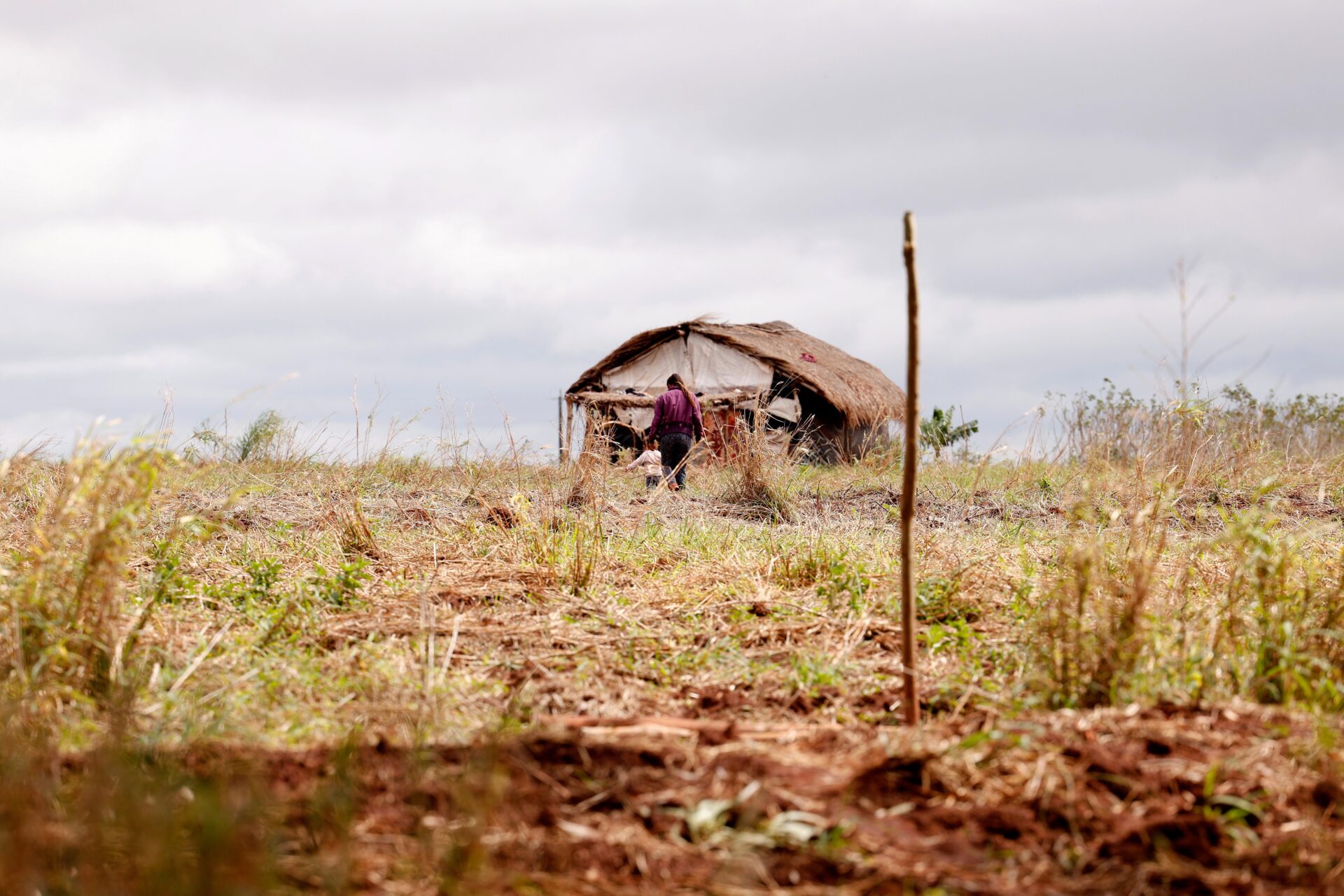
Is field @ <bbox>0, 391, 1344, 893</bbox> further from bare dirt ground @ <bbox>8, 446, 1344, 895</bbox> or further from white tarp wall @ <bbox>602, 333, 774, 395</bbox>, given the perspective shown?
white tarp wall @ <bbox>602, 333, 774, 395</bbox>

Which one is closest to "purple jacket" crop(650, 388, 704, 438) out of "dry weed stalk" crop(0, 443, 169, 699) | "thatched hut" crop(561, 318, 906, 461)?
"thatched hut" crop(561, 318, 906, 461)

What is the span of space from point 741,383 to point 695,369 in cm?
108

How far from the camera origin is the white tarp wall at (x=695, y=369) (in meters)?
18.2

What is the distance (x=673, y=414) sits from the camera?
11.5 m

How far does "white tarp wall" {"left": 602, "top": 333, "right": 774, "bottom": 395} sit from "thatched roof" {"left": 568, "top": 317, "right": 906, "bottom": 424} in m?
0.13

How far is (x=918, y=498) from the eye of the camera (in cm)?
972

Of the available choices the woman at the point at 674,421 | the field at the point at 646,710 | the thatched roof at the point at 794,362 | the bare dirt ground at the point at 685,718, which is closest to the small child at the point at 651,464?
the woman at the point at 674,421

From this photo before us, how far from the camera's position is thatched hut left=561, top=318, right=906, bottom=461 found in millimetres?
17719

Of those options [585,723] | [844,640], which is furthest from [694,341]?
[585,723]

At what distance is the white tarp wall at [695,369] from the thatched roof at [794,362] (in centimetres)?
13

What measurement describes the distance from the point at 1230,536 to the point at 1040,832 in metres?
1.67

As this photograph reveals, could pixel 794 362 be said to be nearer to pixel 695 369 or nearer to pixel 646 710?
pixel 695 369

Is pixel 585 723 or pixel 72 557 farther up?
pixel 72 557

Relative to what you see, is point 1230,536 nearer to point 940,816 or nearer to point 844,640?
point 844,640
